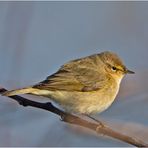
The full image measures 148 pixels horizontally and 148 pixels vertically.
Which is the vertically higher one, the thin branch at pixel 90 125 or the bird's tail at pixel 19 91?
the bird's tail at pixel 19 91

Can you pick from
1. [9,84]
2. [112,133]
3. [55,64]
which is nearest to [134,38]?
[55,64]

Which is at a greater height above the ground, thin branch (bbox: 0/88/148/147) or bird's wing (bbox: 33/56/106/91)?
bird's wing (bbox: 33/56/106/91)

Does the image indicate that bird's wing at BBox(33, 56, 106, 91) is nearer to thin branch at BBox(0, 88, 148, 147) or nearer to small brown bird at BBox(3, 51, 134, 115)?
small brown bird at BBox(3, 51, 134, 115)

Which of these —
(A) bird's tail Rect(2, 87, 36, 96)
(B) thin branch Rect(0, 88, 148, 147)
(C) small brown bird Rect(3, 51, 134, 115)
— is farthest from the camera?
(C) small brown bird Rect(3, 51, 134, 115)

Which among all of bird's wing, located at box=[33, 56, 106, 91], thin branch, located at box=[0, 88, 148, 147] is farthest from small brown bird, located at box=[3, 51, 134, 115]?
thin branch, located at box=[0, 88, 148, 147]

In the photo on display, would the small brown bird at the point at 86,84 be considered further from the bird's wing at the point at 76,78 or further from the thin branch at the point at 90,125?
the thin branch at the point at 90,125

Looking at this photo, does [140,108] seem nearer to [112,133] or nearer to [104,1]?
[112,133]

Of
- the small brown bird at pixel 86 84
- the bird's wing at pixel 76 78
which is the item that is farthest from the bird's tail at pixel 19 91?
the bird's wing at pixel 76 78

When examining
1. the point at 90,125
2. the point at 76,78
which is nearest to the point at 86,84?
the point at 76,78
